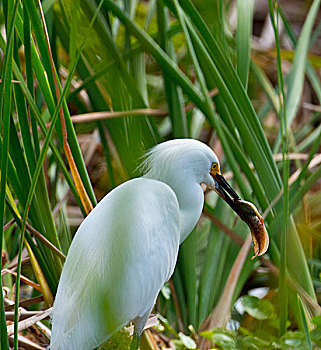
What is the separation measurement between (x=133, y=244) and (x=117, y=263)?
45 mm

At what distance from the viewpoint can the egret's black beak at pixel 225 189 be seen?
1.05 metres

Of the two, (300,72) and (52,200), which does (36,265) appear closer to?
(52,200)

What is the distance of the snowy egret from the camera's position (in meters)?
0.85

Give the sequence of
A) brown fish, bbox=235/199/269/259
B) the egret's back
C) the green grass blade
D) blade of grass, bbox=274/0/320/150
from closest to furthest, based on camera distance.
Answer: the egret's back < brown fish, bbox=235/199/269/259 < the green grass blade < blade of grass, bbox=274/0/320/150

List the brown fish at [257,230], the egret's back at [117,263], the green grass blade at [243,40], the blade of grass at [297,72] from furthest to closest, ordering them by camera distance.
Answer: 1. the blade of grass at [297,72]
2. the green grass blade at [243,40]
3. the brown fish at [257,230]
4. the egret's back at [117,263]

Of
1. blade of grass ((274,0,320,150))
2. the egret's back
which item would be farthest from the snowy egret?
blade of grass ((274,0,320,150))

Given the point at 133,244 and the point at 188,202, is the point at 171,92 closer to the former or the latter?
the point at 188,202

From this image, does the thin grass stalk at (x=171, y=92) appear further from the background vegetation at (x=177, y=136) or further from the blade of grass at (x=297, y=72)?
the blade of grass at (x=297, y=72)

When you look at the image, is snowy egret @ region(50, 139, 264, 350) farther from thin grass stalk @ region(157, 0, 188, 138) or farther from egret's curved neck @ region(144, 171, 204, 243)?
thin grass stalk @ region(157, 0, 188, 138)

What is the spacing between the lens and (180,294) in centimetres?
129

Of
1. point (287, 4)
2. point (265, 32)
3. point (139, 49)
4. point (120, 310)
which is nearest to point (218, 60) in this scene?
point (139, 49)

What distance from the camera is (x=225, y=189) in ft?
3.48

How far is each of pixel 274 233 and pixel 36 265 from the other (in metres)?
0.42

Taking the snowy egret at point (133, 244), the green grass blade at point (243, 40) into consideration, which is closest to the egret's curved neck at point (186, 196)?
the snowy egret at point (133, 244)
